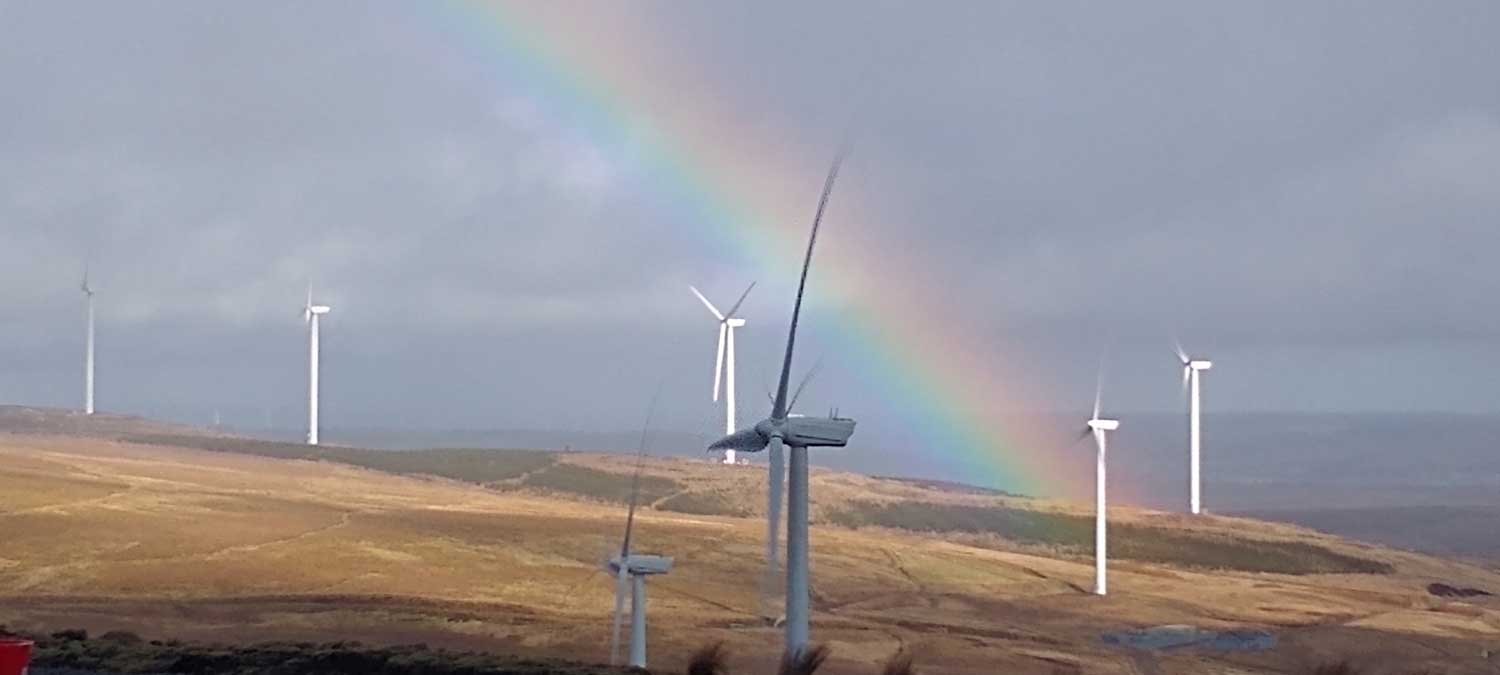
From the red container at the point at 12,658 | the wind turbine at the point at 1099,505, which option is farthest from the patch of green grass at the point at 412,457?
the red container at the point at 12,658

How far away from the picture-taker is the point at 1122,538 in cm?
10894

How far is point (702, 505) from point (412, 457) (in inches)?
1698

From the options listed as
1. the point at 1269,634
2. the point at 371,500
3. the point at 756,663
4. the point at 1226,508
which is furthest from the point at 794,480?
the point at 1226,508

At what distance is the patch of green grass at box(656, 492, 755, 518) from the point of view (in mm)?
115625

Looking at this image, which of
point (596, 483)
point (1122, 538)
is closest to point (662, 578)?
point (1122, 538)

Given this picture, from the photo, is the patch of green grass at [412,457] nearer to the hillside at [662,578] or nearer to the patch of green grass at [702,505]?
the hillside at [662,578]

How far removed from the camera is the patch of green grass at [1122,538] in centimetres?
10094

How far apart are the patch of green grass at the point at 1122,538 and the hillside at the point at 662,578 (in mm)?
348

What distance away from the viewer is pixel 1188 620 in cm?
6762

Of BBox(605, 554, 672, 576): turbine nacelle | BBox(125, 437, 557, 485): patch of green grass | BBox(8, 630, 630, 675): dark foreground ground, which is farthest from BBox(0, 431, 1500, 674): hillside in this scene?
BBox(125, 437, 557, 485): patch of green grass

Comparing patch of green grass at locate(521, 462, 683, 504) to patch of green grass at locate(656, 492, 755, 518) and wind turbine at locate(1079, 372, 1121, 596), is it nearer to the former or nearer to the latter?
patch of green grass at locate(656, 492, 755, 518)

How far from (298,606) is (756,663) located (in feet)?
59.6

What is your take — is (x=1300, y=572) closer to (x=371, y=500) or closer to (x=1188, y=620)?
(x=1188, y=620)

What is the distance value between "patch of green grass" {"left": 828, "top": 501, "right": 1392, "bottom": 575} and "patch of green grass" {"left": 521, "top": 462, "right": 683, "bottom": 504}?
13.8 m
